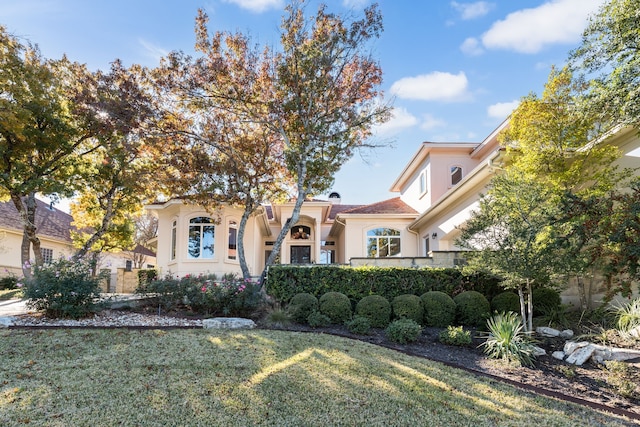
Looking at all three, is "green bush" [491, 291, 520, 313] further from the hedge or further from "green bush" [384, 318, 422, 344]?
"green bush" [384, 318, 422, 344]

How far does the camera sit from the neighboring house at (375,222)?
15531 millimetres

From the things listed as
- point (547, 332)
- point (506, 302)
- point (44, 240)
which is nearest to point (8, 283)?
point (44, 240)

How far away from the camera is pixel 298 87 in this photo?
12.4 metres

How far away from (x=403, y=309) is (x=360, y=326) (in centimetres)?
127

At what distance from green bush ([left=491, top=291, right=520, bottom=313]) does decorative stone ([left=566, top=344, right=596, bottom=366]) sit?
7.46 feet

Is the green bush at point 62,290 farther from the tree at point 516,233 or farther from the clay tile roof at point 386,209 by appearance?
the clay tile roof at point 386,209

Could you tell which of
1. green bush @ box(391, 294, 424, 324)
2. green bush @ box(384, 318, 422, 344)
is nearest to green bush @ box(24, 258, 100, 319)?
green bush @ box(384, 318, 422, 344)

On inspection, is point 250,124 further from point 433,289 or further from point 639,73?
point 639,73

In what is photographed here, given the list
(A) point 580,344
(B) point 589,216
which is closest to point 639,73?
(B) point 589,216

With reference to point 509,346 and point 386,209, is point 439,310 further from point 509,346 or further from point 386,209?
point 386,209

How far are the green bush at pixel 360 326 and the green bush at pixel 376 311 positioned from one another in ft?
1.09

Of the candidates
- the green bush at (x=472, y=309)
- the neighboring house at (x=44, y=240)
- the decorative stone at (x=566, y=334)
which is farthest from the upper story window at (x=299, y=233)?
the decorative stone at (x=566, y=334)

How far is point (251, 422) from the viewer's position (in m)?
4.05

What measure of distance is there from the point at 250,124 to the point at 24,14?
687 centimetres
